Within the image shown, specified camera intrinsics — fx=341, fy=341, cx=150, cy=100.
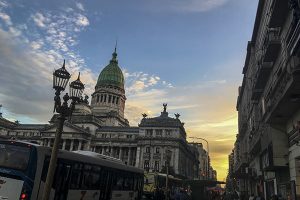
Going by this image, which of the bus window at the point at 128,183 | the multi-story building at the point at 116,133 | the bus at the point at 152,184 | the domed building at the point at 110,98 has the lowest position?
the bus window at the point at 128,183

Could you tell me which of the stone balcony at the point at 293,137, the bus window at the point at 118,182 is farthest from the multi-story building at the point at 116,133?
the stone balcony at the point at 293,137

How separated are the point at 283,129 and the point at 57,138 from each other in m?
16.9

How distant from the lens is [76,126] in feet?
349

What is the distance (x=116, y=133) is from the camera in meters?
110

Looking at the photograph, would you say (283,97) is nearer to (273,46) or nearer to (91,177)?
(273,46)

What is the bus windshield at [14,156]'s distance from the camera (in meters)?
15.0

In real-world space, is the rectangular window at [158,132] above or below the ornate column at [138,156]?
above

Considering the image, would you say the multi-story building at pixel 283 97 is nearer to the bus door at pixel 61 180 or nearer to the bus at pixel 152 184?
the bus door at pixel 61 180

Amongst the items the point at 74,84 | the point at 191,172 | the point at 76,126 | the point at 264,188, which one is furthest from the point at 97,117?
the point at 74,84

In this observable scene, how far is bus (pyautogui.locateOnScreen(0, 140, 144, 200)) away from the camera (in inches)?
579

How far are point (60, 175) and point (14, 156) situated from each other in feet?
8.47

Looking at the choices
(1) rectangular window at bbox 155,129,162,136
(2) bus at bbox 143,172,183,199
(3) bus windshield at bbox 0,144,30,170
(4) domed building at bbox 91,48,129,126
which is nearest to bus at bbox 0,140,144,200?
(3) bus windshield at bbox 0,144,30,170

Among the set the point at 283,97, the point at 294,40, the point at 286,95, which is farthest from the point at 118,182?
the point at 294,40

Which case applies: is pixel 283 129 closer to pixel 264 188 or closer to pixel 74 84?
pixel 264 188
